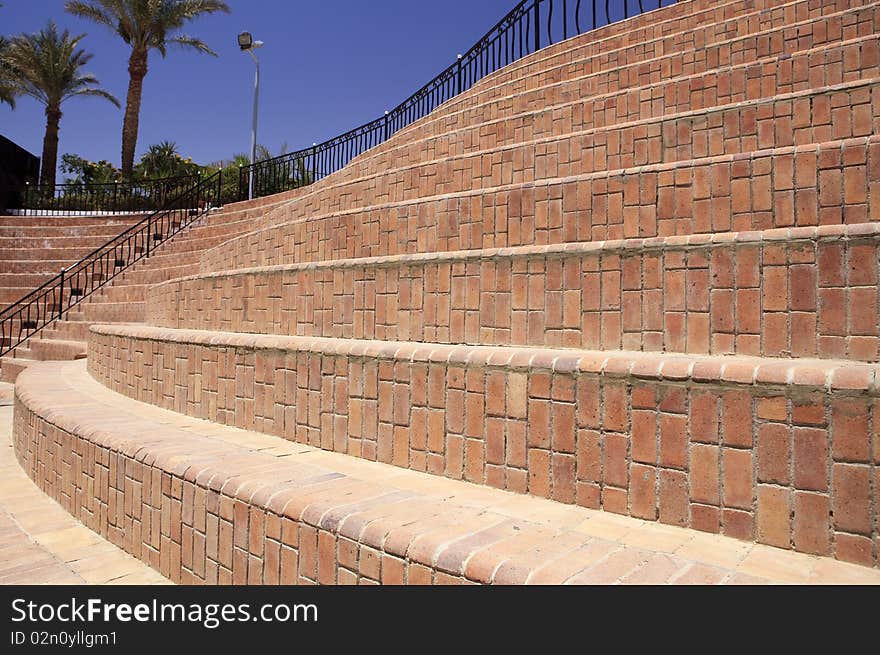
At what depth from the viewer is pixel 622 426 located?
7.44ft

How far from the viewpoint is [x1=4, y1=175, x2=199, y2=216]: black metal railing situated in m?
18.3

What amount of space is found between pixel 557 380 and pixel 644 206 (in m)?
1.12

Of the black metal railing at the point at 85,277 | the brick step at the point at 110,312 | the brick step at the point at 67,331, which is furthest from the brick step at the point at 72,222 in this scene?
the brick step at the point at 67,331

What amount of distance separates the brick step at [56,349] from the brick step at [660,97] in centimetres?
616

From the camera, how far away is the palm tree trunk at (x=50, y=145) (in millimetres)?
24425

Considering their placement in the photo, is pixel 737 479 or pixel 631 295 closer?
pixel 737 479

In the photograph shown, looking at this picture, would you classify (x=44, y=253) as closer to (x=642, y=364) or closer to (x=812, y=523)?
(x=642, y=364)

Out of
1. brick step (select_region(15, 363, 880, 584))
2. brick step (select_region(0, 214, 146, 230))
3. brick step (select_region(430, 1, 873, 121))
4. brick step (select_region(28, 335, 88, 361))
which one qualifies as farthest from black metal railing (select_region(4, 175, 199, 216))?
brick step (select_region(15, 363, 880, 584))

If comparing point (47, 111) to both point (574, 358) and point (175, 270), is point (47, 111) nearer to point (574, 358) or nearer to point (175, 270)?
point (175, 270)

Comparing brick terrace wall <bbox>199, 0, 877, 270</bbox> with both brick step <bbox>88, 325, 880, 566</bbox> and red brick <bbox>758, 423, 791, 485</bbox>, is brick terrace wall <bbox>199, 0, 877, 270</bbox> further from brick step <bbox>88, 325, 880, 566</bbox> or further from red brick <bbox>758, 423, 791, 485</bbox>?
red brick <bbox>758, 423, 791, 485</bbox>

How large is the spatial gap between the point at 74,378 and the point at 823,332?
6.18 metres

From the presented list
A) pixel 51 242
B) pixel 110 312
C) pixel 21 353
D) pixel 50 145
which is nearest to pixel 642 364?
pixel 110 312

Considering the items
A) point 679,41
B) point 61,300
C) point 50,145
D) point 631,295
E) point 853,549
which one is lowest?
point 853,549

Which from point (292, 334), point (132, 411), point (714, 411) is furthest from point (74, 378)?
point (714, 411)
